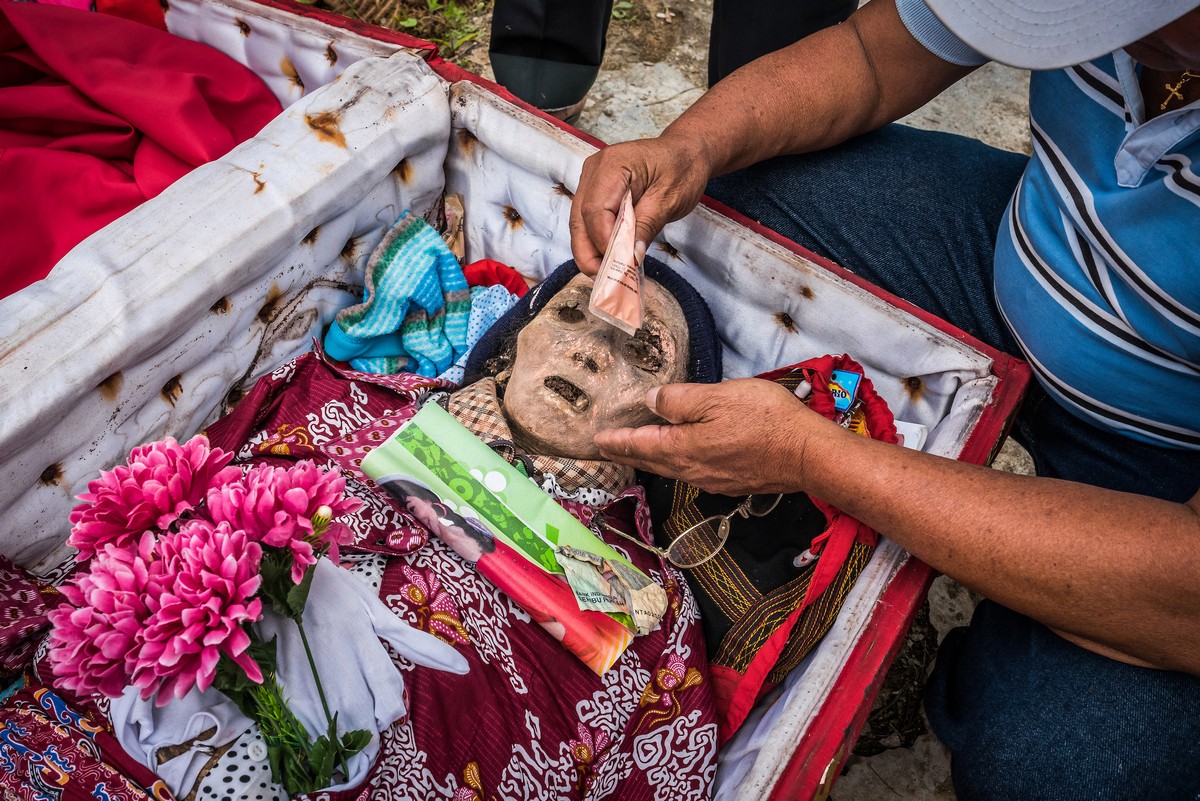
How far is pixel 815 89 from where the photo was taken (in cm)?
185

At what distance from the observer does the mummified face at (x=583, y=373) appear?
5.43ft

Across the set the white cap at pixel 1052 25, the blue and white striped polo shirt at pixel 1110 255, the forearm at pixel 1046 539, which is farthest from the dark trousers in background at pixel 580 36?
the forearm at pixel 1046 539

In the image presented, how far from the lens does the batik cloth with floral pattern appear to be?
140 cm

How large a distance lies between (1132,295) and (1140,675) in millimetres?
681

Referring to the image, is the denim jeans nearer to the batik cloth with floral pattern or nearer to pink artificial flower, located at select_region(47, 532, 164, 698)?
the batik cloth with floral pattern

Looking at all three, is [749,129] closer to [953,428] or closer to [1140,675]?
[953,428]

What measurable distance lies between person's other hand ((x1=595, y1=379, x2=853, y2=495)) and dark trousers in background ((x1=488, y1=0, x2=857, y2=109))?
1.57 m

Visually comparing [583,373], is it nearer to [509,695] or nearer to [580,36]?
[509,695]

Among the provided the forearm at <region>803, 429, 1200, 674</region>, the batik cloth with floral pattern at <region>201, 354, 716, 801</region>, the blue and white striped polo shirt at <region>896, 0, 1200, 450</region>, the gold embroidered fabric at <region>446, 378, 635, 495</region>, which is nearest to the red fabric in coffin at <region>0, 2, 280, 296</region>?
the batik cloth with floral pattern at <region>201, 354, 716, 801</region>

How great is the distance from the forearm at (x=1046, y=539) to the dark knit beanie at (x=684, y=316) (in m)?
0.46

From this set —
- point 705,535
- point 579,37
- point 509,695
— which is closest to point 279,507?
point 509,695

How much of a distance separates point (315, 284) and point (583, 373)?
0.87 m

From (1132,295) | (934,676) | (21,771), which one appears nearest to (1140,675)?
(934,676)

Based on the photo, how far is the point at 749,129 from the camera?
1825 mm
